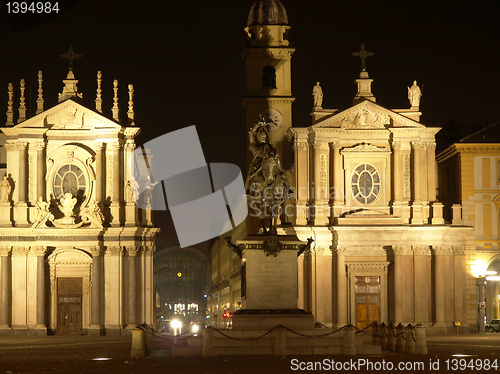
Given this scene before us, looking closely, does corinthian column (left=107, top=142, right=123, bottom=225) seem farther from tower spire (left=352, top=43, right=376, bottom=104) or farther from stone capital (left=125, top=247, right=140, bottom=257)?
tower spire (left=352, top=43, right=376, bottom=104)

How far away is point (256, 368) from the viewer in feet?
94.3

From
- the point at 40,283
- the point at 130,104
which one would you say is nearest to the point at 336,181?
the point at 130,104

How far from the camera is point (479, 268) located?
207ft

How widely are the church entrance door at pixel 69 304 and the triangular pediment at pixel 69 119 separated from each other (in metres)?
8.65

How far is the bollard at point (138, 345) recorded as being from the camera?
3484cm

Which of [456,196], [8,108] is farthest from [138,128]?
[456,196]

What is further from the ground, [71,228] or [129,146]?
[129,146]

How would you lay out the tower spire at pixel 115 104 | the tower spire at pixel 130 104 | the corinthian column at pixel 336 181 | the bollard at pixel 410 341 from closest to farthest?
the bollard at pixel 410 341 → the corinthian column at pixel 336 181 → the tower spire at pixel 115 104 → the tower spire at pixel 130 104

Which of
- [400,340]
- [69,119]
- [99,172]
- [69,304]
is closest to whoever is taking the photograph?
[400,340]

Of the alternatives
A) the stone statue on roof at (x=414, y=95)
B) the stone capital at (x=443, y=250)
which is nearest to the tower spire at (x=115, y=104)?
the stone statue on roof at (x=414, y=95)

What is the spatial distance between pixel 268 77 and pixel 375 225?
1365cm

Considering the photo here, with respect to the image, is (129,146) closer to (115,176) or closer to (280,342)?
(115,176)

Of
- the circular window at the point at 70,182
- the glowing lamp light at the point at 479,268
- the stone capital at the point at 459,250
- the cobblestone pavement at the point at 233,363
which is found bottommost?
the cobblestone pavement at the point at 233,363

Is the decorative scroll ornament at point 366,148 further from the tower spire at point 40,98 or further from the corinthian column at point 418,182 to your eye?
the tower spire at point 40,98
